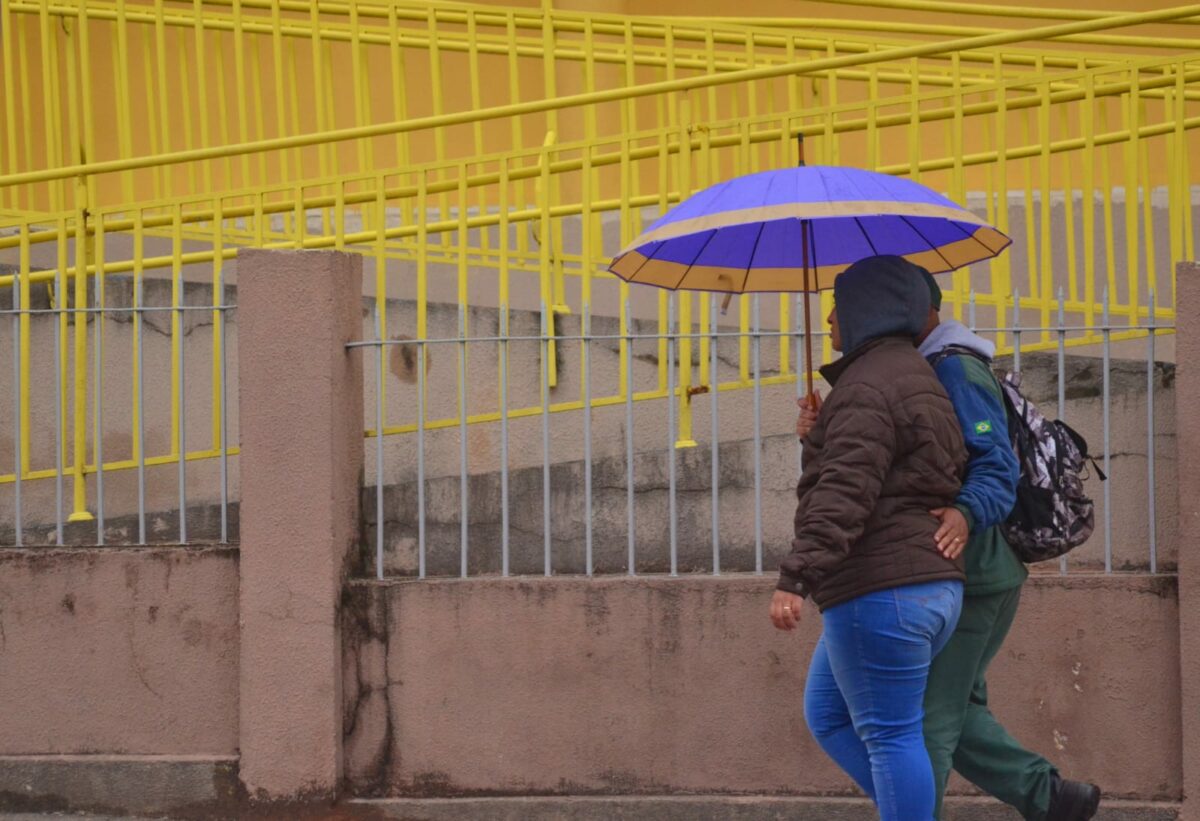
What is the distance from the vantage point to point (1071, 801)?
4.09 m

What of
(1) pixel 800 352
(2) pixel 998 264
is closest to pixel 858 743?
(1) pixel 800 352

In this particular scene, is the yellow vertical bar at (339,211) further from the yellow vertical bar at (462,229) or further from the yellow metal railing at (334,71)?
the yellow metal railing at (334,71)

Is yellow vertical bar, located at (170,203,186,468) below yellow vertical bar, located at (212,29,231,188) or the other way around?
below

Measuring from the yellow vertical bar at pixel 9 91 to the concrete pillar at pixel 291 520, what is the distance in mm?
2724

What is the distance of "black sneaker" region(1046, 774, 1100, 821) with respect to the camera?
13.4 ft

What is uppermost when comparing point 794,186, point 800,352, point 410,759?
point 794,186

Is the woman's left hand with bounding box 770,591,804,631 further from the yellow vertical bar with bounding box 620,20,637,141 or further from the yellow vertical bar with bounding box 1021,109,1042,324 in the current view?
the yellow vertical bar with bounding box 620,20,637,141

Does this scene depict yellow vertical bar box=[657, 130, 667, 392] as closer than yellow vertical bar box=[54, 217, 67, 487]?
Yes

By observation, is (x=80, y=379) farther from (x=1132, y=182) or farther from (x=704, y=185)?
(x=1132, y=182)

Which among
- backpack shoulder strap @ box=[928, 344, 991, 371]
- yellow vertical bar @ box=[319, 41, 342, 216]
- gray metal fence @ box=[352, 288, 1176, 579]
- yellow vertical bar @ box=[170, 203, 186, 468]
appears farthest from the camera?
yellow vertical bar @ box=[319, 41, 342, 216]

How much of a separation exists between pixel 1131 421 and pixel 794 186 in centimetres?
190

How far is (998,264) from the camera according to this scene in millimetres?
5617

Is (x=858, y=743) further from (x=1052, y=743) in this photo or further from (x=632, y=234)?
(x=632, y=234)

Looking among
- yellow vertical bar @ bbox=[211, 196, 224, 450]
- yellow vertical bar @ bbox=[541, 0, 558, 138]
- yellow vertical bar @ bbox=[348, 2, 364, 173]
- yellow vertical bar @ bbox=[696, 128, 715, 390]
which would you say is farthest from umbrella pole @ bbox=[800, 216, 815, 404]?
yellow vertical bar @ bbox=[348, 2, 364, 173]
